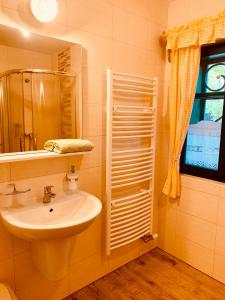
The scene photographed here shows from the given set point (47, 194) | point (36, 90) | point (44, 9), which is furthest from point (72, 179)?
point (44, 9)

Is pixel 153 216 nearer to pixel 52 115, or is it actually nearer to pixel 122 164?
pixel 122 164

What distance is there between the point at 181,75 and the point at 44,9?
123 centimetres

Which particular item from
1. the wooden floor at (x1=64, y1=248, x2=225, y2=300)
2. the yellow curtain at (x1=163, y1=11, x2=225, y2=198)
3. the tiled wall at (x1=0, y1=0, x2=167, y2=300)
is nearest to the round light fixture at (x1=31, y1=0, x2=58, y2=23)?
the tiled wall at (x1=0, y1=0, x2=167, y2=300)

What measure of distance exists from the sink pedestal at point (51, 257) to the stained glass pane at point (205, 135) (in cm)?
140

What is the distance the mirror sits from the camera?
1.40 metres

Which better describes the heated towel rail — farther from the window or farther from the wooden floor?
the window

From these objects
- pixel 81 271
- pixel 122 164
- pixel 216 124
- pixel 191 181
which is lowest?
pixel 81 271

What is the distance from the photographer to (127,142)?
202 cm

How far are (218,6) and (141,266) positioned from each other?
2347mm

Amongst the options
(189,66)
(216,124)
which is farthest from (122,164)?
(189,66)

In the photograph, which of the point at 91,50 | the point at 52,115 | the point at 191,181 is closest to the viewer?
the point at 52,115

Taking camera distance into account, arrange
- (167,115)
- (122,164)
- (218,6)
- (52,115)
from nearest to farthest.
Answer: (52,115), (218,6), (122,164), (167,115)

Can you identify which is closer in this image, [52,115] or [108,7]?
[52,115]

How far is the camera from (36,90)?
4.91 feet
